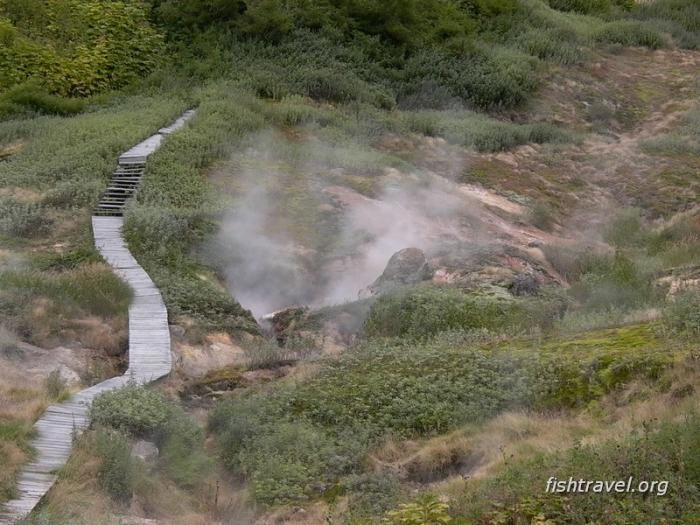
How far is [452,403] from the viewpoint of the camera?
33.5 ft

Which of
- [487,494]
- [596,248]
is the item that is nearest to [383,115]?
[596,248]

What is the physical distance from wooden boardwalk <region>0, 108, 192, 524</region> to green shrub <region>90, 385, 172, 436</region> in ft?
0.57

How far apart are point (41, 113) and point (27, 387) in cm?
1481

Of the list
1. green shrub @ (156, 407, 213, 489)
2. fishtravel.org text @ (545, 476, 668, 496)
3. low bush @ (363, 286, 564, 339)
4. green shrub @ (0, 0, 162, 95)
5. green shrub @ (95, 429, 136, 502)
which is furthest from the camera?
green shrub @ (0, 0, 162, 95)

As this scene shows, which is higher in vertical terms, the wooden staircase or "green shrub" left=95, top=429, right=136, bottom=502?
"green shrub" left=95, top=429, right=136, bottom=502

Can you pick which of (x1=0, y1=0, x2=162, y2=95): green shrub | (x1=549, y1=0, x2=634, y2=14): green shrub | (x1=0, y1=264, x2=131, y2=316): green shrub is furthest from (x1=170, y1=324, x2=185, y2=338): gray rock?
(x1=549, y1=0, x2=634, y2=14): green shrub

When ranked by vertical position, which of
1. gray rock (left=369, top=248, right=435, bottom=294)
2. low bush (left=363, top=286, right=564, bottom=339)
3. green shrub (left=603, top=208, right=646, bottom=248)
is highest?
low bush (left=363, top=286, right=564, bottom=339)

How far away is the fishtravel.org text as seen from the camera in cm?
691

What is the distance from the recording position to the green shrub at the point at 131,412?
1020 cm

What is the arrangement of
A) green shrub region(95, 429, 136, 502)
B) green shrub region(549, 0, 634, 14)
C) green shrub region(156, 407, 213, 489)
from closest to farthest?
green shrub region(95, 429, 136, 502) → green shrub region(156, 407, 213, 489) → green shrub region(549, 0, 634, 14)

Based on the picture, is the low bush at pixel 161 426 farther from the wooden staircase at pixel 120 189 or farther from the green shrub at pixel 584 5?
the green shrub at pixel 584 5

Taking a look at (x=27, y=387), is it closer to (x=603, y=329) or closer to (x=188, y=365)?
(x=188, y=365)

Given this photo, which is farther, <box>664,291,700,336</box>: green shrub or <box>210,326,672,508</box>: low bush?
<box>664,291,700,336</box>: green shrub

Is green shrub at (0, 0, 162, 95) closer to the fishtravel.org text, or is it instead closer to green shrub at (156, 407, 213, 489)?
green shrub at (156, 407, 213, 489)
